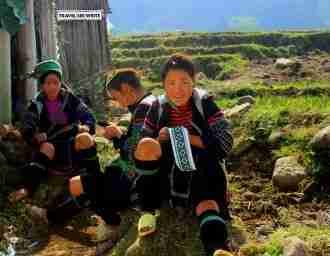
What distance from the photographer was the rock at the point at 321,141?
17.9 feet

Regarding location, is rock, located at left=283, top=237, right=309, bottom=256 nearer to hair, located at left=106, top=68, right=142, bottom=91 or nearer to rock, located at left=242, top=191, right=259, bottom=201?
hair, located at left=106, top=68, right=142, bottom=91

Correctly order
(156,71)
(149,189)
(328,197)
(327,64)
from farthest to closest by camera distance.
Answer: (156,71) → (327,64) → (328,197) → (149,189)

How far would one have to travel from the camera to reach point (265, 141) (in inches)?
258

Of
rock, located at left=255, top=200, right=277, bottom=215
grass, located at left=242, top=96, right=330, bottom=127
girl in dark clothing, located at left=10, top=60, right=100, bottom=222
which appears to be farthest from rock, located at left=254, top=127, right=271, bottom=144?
girl in dark clothing, located at left=10, top=60, right=100, bottom=222

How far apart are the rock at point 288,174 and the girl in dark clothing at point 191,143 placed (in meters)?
1.64

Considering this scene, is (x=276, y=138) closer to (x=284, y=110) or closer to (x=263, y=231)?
(x=284, y=110)

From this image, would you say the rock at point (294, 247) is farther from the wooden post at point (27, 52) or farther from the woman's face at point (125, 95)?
the wooden post at point (27, 52)

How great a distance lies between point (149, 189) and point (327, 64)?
12.6 metres

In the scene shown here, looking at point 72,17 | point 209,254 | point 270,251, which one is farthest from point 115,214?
point 72,17

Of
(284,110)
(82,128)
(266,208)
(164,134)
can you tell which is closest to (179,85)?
(164,134)

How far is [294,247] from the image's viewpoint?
3.40 meters

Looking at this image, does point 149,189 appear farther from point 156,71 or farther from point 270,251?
point 156,71

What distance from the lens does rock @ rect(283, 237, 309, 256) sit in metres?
3.38

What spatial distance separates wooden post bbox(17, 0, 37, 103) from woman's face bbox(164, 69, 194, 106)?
319 centimetres
